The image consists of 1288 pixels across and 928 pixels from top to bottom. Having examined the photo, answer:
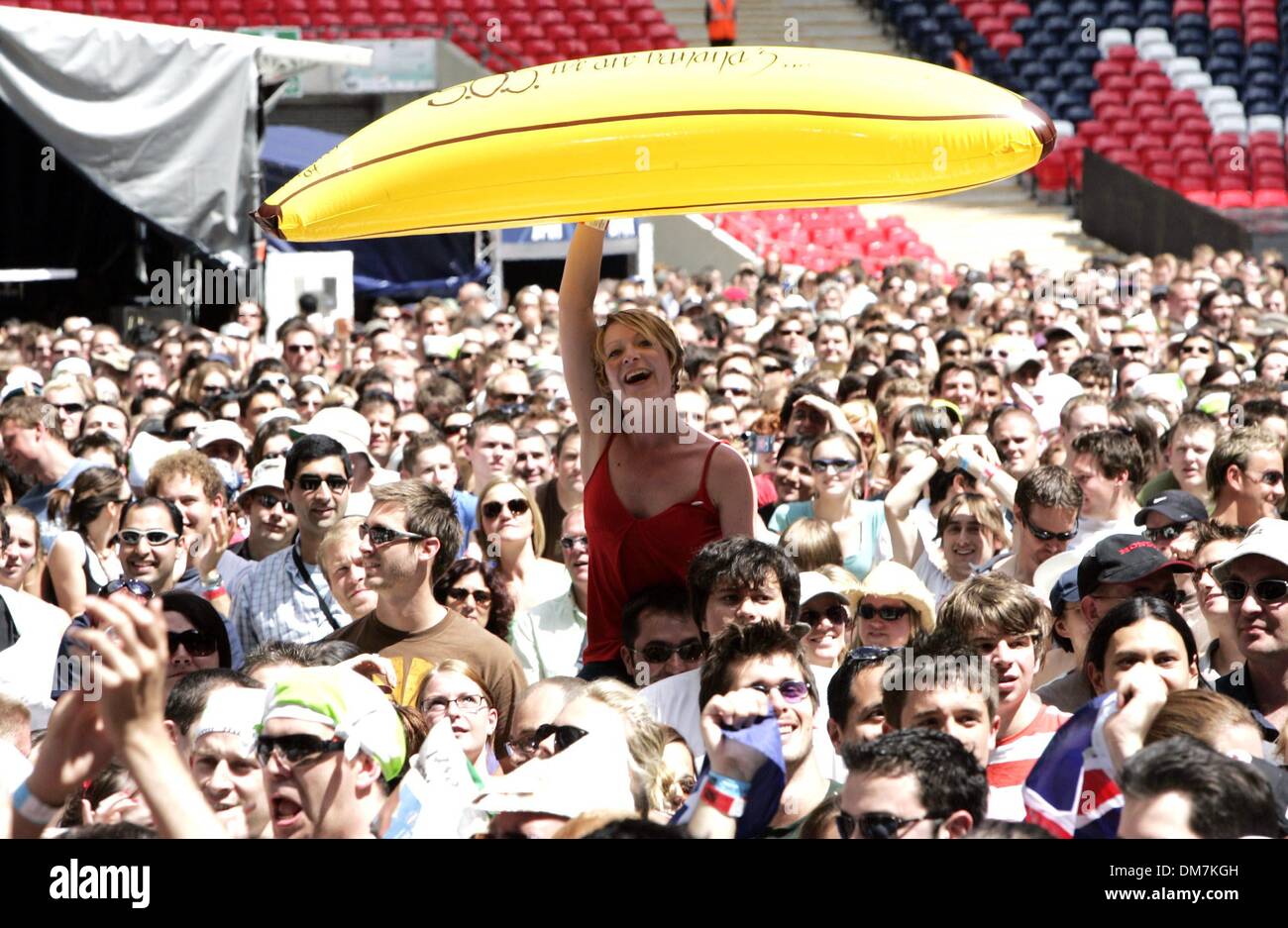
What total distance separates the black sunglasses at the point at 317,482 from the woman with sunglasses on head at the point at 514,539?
48 centimetres

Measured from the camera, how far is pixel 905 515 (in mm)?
6270

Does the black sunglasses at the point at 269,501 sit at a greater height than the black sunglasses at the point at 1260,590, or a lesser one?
lesser

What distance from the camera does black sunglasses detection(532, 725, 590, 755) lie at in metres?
3.62

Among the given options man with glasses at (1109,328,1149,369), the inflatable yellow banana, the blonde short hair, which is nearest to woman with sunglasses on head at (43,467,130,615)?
the inflatable yellow banana

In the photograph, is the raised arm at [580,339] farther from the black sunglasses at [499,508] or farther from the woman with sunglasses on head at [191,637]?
the black sunglasses at [499,508]

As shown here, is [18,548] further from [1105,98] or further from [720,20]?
[1105,98]

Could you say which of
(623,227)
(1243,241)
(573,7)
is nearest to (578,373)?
(623,227)

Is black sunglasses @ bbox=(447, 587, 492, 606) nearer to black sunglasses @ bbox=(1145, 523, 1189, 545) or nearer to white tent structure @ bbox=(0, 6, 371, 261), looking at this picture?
black sunglasses @ bbox=(1145, 523, 1189, 545)

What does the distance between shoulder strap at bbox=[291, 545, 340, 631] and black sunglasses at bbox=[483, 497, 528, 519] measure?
2.12 feet

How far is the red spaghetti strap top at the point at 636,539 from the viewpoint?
443cm

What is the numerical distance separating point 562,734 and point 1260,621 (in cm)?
177

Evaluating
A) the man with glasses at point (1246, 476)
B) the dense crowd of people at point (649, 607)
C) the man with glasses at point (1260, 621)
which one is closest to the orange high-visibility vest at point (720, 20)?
the dense crowd of people at point (649, 607)

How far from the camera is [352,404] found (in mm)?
8445
